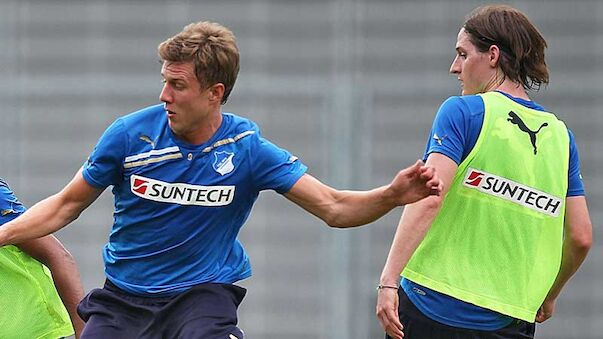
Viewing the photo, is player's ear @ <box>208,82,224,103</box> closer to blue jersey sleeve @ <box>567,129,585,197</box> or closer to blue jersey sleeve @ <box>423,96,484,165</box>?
blue jersey sleeve @ <box>423,96,484,165</box>

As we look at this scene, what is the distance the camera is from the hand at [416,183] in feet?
16.6

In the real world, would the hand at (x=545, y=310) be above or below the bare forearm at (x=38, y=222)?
below

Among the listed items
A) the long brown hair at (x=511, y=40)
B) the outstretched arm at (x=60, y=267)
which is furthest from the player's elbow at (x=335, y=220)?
the outstretched arm at (x=60, y=267)

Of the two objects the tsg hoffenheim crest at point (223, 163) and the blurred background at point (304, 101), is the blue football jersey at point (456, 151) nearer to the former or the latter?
the tsg hoffenheim crest at point (223, 163)

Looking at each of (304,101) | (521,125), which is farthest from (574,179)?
(304,101)

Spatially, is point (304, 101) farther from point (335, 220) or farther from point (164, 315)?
point (164, 315)

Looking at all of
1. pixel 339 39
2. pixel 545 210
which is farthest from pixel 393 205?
pixel 339 39

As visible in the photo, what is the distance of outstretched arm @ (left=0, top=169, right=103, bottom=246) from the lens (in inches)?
216

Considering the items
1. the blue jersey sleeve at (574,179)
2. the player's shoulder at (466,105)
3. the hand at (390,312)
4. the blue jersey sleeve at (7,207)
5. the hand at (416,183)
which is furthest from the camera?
the blue jersey sleeve at (7,207)

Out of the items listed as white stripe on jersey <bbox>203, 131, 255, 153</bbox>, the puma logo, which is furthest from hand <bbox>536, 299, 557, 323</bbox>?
white stripe on jersey <bbox>203, 131, 255, 153</bbox>

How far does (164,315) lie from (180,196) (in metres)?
0.45

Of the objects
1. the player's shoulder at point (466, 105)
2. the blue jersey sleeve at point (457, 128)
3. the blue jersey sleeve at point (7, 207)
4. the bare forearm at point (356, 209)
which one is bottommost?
the blue jersey sleeve at point (7, 207)

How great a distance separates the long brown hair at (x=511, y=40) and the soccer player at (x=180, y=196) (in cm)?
71

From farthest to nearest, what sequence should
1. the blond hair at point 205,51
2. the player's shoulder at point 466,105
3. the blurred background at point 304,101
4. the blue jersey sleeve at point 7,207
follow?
the blurred background at point 304,101 < the blue jersey sleeve at point 7,207 < the blond hair at point 205,51 < the player's shoulder at point 466,105
